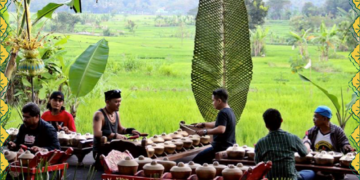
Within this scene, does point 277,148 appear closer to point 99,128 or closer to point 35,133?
point 99,128

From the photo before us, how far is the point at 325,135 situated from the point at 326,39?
3352 millimetres

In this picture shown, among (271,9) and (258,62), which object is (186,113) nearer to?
(258,62)

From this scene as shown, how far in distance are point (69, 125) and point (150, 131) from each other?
228 centimetres

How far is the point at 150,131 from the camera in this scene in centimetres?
790

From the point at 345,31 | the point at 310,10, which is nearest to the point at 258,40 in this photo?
the point at 310,10

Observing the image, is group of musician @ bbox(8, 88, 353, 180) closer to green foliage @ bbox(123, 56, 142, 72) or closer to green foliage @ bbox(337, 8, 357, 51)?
green foliage @ bbox(337, 8, 357, 51)

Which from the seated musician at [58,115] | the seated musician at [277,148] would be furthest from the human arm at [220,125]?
the seated musician at [58,115]

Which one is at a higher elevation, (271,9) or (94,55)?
(271,9)

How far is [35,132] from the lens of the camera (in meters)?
4.48

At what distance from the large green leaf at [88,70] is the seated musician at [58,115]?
102 cm

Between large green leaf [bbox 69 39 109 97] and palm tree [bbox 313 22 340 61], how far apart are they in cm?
402

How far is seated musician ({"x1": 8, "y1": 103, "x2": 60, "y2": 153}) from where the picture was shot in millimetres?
4387

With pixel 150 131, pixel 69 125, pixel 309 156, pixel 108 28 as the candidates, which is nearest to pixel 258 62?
pixel 150 131

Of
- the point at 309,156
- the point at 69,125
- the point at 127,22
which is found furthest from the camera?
the point at 127,22
